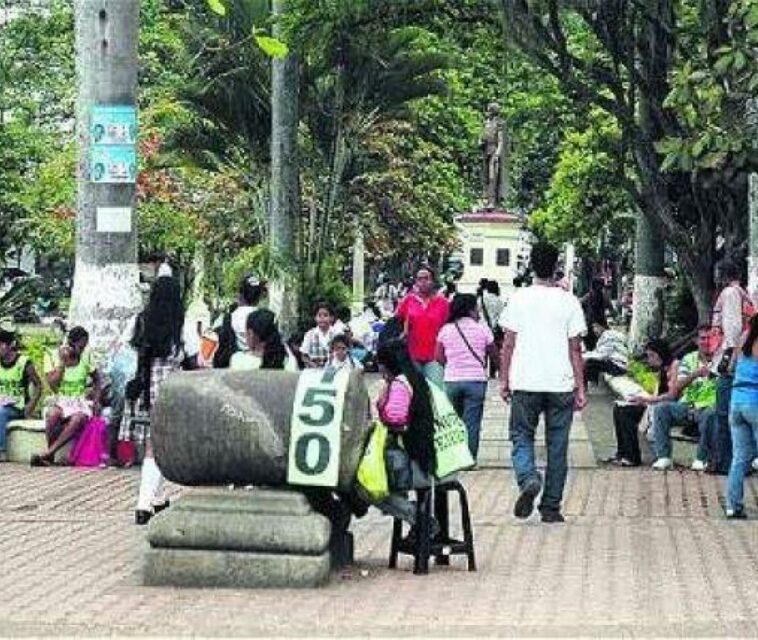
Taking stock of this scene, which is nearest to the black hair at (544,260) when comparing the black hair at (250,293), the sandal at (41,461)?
the black hair at (250,293)

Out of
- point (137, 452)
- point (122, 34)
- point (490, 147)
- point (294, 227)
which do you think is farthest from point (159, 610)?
point (490, 147)

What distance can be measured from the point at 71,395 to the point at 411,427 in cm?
695

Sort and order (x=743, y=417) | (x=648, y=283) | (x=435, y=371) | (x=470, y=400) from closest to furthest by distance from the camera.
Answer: (x=743, y=417), (x=470, y=400), (x=435, y=371), (x=648, y=283)

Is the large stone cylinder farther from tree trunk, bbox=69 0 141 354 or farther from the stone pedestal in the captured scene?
tree trunk, bbox=69 0 141 354

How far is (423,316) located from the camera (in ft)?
58.4

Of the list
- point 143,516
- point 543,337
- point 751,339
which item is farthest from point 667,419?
point 143,516

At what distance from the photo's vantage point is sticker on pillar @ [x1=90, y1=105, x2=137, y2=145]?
17.2 metres

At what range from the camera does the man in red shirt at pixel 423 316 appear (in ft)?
57.5

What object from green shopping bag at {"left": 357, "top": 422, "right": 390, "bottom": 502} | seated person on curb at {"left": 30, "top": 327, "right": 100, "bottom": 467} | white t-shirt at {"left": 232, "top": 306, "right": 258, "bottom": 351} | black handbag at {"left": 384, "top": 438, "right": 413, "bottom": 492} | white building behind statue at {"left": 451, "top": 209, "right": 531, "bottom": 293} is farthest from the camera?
white building behind statue at {"left": 451, "top": 209, "right": 531, "bottom": 293}

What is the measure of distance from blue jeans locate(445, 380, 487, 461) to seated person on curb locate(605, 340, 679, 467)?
1575 mm

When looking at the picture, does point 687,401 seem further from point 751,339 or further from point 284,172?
point 284,172

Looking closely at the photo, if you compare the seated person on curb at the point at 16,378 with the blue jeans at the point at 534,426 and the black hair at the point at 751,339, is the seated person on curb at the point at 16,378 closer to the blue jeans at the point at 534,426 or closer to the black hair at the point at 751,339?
the blue jeans at the point at 534,426

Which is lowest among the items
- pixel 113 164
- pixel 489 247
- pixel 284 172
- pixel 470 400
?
pixel 470 400

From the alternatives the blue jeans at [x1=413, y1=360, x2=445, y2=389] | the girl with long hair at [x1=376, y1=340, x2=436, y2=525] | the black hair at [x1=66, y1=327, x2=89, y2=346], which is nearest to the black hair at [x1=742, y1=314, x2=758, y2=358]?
the girl with long hair at [x1=376, y1=340, x2=436, y2=525]
